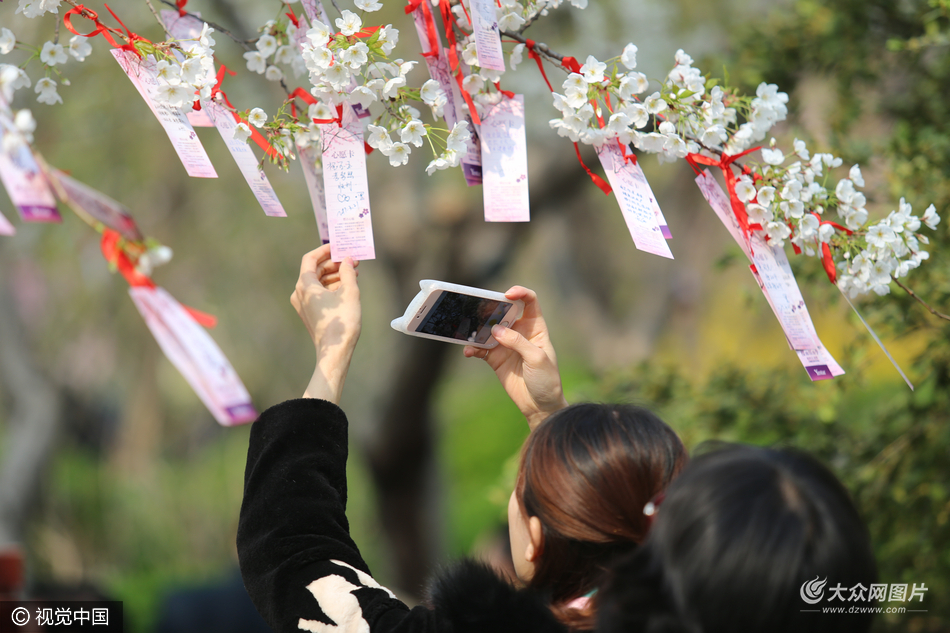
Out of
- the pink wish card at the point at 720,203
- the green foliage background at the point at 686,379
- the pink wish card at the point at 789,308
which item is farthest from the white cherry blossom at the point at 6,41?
the green foliage background at the point at 686,379

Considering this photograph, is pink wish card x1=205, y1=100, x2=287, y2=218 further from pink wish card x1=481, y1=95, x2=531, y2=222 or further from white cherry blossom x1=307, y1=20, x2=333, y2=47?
pink wish card x1=481, y1=95, x2=531, y2=222

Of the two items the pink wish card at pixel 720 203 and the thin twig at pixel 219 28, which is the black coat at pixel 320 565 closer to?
the thin twig at pixel 219 28

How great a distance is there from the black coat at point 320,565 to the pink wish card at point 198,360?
22 centimetres

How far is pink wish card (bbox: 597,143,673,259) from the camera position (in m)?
1.30

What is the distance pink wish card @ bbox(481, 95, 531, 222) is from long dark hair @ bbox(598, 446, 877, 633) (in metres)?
0.64

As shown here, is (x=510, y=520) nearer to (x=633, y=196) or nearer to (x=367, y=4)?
(x=633, y=196)

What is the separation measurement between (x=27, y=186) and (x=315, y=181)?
19.1 inches

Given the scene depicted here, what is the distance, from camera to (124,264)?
1680mm

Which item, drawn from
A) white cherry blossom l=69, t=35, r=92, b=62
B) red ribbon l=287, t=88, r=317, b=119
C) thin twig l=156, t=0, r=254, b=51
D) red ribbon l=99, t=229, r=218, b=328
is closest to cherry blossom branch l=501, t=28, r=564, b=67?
red ribbon l=287, t=88, r=317, b=119

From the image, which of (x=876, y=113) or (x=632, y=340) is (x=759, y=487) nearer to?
(x=876, y=113)

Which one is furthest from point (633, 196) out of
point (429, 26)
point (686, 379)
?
point (686, 379)

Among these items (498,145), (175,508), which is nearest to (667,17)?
(498,145)

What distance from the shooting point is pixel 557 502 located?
1.06m

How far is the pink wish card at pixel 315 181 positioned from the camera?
Answer: 1400 mm
